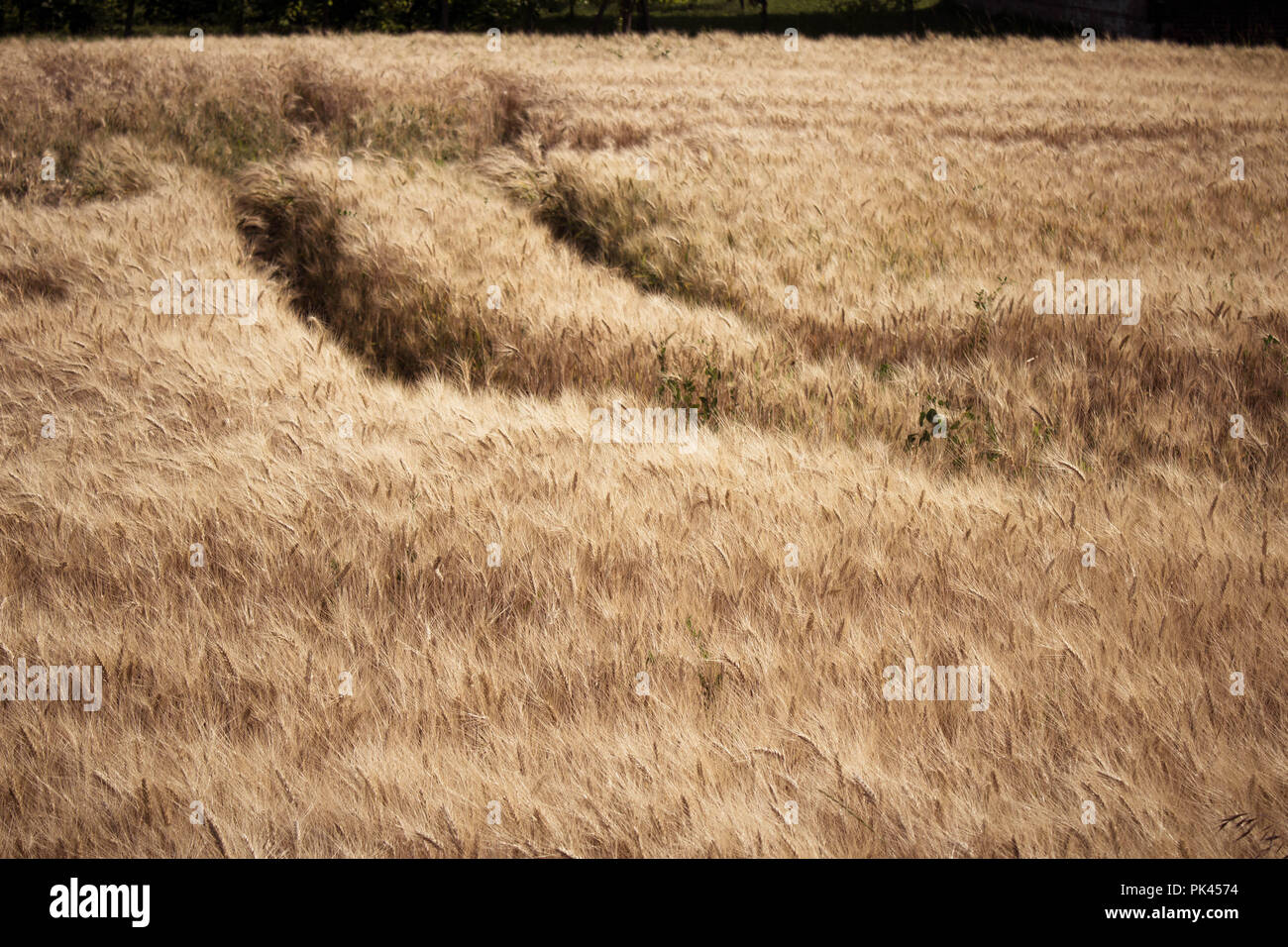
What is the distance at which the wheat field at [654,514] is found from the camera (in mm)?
2027

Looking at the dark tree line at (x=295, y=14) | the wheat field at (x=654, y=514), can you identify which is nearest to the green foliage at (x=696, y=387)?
the wheat field at (x=654, y=514)

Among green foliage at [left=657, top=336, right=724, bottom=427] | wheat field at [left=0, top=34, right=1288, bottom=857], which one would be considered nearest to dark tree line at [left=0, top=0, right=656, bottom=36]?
wheat field at [left=0, top=34, right=1288, bottom=857]

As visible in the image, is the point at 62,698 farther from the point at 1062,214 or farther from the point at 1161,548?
the point at 1062,214

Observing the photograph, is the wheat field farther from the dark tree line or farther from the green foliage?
the dark tree line

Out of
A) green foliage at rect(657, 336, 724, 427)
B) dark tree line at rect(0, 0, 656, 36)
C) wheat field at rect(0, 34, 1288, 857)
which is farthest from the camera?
dark tree line at rect(0, 0, 656, 36)

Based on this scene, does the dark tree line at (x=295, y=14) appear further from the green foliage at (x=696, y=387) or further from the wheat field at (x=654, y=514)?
the green foliage at (x=696, y=387)

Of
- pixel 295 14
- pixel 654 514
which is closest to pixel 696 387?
pixel 654 514

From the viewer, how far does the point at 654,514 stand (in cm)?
331

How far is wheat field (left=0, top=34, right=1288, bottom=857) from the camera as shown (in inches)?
79.8

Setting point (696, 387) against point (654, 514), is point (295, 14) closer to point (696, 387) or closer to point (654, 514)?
point (696, 387)

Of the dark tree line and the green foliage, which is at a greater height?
the dark tree line

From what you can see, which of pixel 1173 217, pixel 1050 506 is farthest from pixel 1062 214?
pixel 1050 506

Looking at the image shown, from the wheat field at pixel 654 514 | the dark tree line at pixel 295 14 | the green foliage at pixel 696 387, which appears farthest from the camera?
the dark tree line at pixel 295 14
